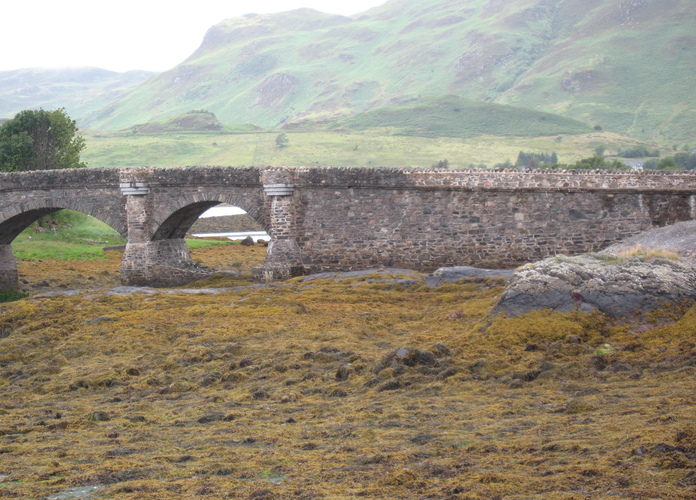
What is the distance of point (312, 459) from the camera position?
10406 millimetres

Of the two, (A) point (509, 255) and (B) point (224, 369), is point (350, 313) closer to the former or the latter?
Answer: (B) point (224, 369)

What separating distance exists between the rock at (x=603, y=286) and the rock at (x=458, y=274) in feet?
19.1

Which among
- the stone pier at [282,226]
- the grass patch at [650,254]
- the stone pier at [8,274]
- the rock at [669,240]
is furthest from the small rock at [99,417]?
the stone pier at [8,274]

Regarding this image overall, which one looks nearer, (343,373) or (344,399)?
(344,399)

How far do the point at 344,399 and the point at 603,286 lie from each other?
21.5ft

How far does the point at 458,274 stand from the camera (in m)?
25.0

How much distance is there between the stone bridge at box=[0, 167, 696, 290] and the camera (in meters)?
26.2

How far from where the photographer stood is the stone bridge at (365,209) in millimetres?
26234

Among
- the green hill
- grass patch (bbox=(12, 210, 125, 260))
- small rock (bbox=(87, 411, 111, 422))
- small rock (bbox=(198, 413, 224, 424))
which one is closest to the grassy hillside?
the green hill

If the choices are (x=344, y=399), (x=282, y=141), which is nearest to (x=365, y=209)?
(x=344, y=399)

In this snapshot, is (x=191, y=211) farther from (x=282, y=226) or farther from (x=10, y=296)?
(x=10, y=296)

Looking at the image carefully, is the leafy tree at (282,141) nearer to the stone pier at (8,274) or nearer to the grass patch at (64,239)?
the grass patch at (64,239)

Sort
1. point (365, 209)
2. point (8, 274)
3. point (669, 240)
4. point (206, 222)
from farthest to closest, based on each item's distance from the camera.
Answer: point (206, 222), point (8, 274), point (365, 209), point (669, 240)

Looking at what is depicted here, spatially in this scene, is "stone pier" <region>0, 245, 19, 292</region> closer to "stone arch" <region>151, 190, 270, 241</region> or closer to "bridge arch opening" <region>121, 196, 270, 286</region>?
"bridge arch opening" <region>121, 196, 270, 286</region>
